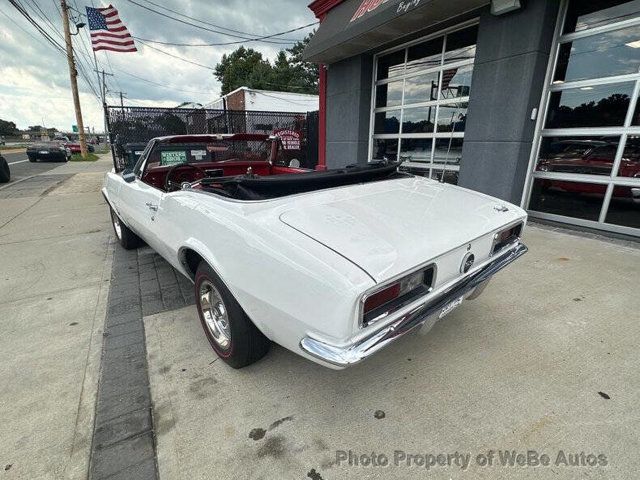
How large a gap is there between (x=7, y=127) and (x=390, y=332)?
401 feet

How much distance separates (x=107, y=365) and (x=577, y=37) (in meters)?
6.60

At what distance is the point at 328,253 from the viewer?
4.83 ft

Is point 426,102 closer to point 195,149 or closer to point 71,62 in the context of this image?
point 195,149

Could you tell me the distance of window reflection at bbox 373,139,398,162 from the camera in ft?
25.2

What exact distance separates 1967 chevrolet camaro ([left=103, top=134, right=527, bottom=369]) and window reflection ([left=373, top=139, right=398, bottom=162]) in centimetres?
505

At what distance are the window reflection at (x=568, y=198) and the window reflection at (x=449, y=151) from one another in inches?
56.4

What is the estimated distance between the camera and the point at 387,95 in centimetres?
771

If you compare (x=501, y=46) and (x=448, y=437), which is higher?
(x=501, y=46)

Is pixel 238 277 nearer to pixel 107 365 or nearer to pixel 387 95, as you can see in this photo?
pixel 107 365

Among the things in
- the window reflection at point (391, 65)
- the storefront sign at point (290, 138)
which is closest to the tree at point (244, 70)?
the storefront sign at point (290, 138)

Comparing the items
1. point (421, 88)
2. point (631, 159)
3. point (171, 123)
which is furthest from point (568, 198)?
point (171, 123)

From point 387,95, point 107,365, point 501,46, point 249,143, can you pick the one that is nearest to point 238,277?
point 107,365

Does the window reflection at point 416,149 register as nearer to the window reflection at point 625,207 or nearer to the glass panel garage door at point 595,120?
the glass panel garage door at point 595,120

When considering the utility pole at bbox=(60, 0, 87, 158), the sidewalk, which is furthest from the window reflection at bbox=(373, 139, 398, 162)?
the utility pole at bbox=(60, 0, 87, 158)
